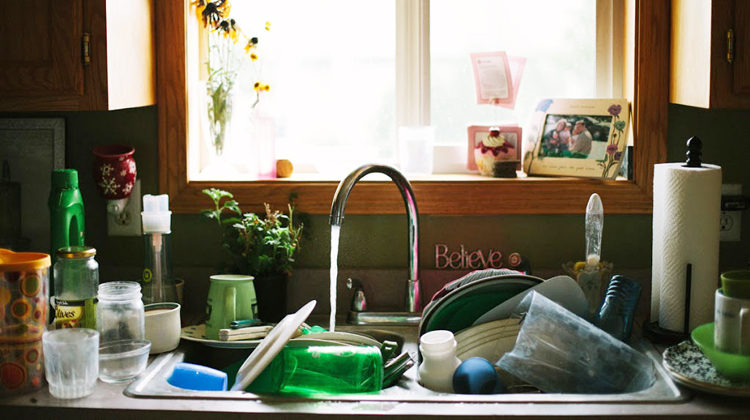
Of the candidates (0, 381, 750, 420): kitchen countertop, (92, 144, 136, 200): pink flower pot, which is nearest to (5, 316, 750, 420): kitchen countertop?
(0, 381, 750, 420): kitchen countertop

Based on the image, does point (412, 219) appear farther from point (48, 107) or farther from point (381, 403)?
point (48, 107)

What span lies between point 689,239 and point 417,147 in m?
0.72

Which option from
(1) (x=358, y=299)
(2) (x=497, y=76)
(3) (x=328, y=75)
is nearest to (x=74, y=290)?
(1) (x=358, y=299)

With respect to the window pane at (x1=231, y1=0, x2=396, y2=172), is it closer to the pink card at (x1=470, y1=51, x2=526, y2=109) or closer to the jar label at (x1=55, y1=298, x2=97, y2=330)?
the pink card at (x1=470, y1=51, x2=526, y2=109)

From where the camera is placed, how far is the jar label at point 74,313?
1726 mm

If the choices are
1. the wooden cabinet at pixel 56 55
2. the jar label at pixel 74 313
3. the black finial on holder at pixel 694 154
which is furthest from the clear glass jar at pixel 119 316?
the black finial on holder at pixel 694 154

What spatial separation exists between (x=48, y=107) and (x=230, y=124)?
535 millimetres

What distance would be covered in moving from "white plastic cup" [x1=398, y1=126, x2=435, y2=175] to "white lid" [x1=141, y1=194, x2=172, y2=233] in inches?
23.9

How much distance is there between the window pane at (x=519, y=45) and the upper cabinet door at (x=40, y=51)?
0.90 metres

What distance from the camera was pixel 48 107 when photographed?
69.7 inches

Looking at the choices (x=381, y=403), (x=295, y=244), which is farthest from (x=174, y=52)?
(x=381, y=403)

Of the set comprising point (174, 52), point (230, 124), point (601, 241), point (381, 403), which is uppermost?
point (174, 52)

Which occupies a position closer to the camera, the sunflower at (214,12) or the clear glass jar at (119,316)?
the clear glass jar at (119,316)

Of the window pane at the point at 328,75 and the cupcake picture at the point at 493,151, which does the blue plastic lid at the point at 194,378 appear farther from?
the cupcake picture at the point at 493,151
